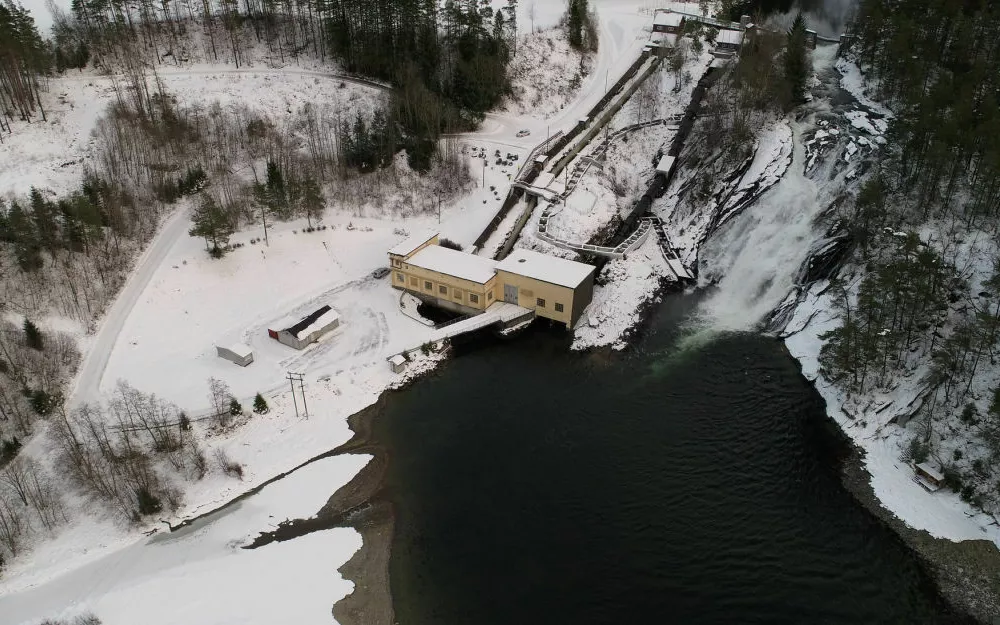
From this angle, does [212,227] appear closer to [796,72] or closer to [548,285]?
[548,285]

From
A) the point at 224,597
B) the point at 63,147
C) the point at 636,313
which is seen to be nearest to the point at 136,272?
the point at 63,147

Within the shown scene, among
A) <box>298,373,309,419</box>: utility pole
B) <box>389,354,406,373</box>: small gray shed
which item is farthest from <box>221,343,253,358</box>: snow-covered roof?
<box>389,354,406,373</box>: small gray shed

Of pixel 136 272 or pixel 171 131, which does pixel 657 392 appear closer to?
pixel 136 272

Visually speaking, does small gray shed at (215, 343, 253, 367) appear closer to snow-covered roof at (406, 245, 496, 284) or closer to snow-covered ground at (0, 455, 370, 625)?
snow-covered ground at (0, 455, 370, 625)

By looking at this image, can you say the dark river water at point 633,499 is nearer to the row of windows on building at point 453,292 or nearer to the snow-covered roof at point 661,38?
the row of windows on building at point 453,292

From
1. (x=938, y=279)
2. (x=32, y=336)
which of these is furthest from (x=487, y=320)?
(x=32, y=336)

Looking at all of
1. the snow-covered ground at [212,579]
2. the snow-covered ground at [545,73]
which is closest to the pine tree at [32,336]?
the snow-covered ground at [212,579]

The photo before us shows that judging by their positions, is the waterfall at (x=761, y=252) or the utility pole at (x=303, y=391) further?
the waterfall at (x=761, y=252)
